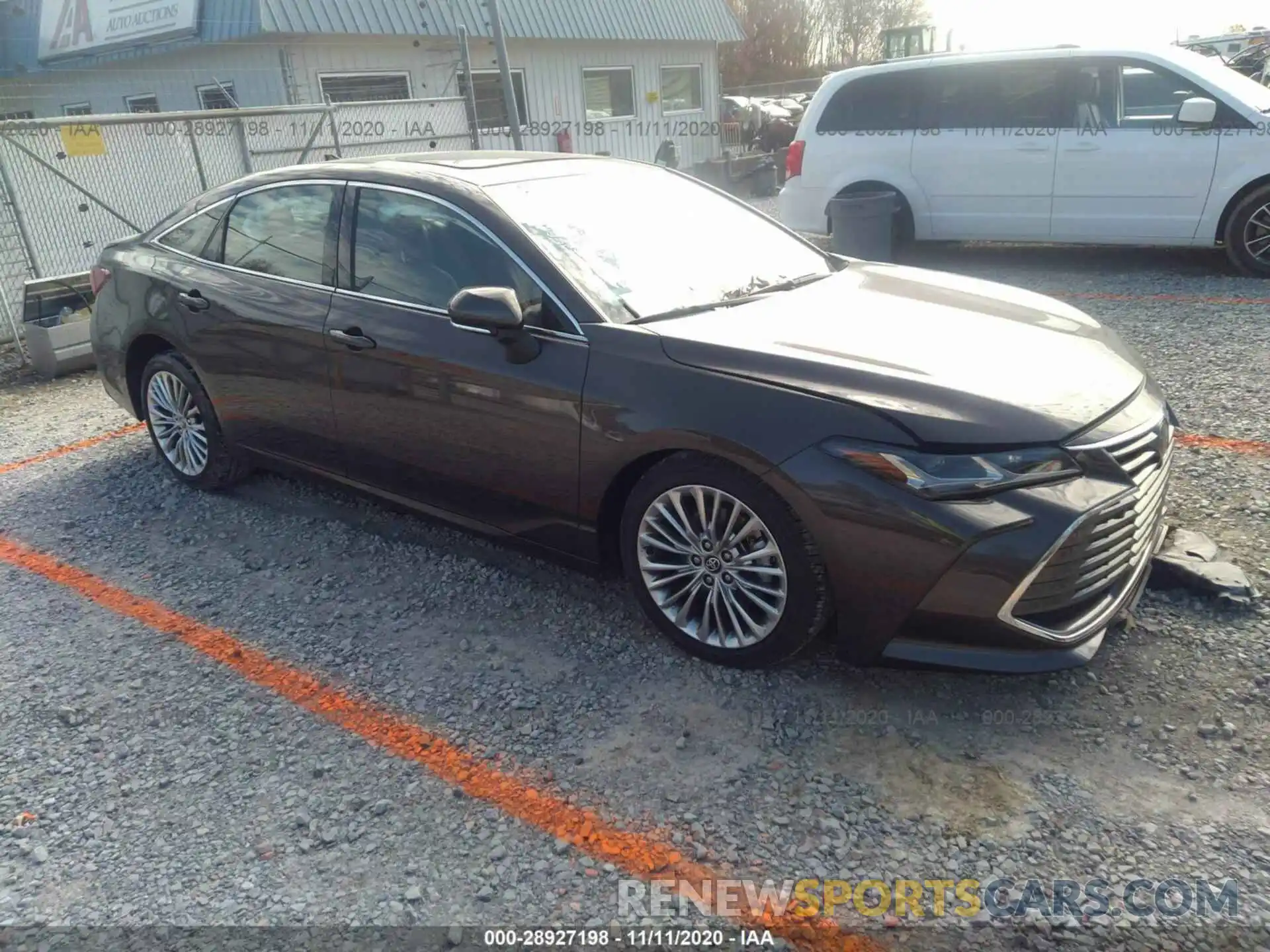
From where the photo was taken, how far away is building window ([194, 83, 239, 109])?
49.4ft

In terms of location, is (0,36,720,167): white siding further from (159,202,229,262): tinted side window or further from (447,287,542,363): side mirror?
(447,287,542,363): side mirror

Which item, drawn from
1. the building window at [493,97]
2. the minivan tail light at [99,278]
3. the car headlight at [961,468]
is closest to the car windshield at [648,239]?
the car headlight at [961,468]

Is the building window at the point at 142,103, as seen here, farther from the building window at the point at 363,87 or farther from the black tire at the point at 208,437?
the black tire at the point at 208,437

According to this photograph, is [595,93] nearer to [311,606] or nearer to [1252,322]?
[1252,322]

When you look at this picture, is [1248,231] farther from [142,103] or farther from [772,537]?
[142,103]

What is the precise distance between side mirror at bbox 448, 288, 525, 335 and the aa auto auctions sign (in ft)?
44.4

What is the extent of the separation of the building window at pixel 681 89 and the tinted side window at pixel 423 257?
1882 cm

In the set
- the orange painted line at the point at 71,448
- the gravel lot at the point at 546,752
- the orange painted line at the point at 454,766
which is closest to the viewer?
the orange painted line at the point at 454,766

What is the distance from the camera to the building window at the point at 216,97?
15.1m

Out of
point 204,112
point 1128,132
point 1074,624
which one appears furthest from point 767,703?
point 204,112

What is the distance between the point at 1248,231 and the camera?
802cm

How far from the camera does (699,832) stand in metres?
2.61

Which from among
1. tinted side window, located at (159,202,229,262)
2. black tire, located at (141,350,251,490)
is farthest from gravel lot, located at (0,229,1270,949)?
tinted side window, located at (159,202,229,262)

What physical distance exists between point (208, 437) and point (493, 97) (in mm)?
14589
